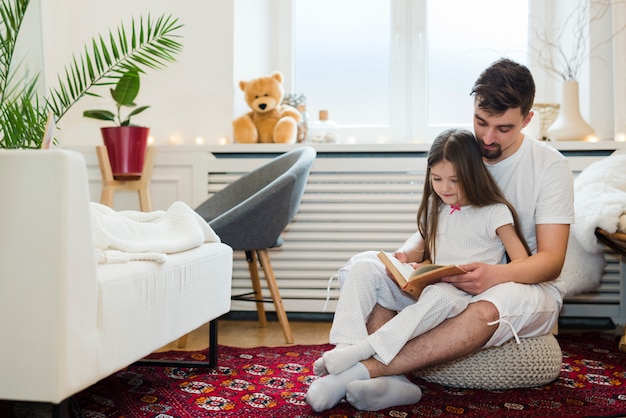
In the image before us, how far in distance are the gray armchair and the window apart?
31.5 inches

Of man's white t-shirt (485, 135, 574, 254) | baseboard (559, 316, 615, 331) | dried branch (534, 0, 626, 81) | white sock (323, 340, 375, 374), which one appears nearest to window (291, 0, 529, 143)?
dried branch (534, 0, 626, 81)

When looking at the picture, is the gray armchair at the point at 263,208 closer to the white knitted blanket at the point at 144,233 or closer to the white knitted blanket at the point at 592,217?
the white knitted blanket at the point at 144,233

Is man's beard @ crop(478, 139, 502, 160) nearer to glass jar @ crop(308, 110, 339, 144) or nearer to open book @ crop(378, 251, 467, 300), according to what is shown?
open book @ crop(378, 251, 467, 300)

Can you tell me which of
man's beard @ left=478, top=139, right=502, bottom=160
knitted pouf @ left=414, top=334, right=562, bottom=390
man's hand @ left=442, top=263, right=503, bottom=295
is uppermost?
man's beard @ left=478, top=139, right=502, bottom=160

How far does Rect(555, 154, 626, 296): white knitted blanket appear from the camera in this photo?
239 cm

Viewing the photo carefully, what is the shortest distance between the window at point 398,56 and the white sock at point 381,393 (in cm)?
195

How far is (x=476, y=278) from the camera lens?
178 cm

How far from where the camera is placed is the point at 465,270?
179 centimetres

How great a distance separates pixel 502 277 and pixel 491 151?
37 cm

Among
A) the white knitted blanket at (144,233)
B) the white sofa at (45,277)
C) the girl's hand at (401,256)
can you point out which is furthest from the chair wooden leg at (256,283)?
the white sofa at (45,277)

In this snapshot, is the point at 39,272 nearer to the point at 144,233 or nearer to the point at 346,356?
the point at 144,233

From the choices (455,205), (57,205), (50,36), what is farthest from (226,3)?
(57,205)

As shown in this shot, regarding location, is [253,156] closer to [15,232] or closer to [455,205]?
[455,205]

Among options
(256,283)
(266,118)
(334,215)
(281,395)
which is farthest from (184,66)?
(281,395)
